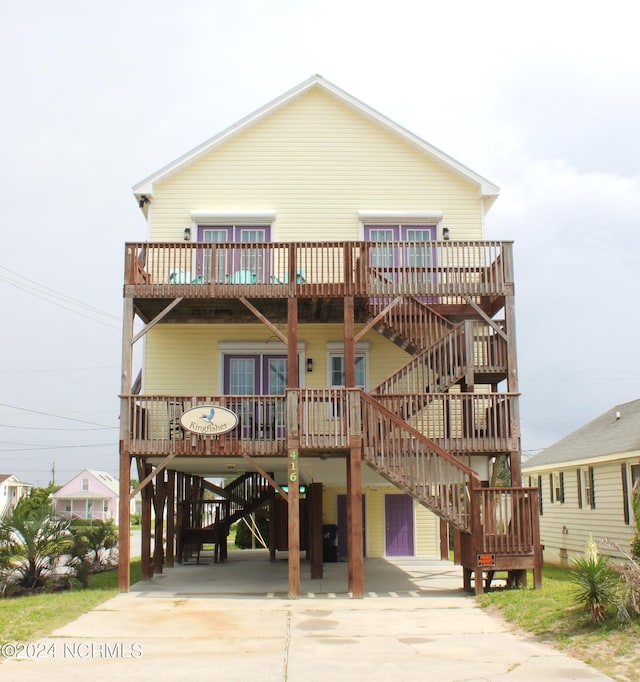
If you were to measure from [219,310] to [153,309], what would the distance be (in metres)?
1.59

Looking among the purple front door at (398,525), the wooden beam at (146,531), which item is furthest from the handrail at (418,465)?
the purple front door at (398,525)

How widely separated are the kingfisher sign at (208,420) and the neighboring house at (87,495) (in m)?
72.9

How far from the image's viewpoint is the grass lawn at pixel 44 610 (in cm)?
1147

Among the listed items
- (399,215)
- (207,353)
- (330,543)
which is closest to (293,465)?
(207,353)

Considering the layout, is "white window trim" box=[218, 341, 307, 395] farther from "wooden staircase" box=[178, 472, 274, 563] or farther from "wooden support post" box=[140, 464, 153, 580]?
"wooden staircase" box=[178, 472, 274, 563]

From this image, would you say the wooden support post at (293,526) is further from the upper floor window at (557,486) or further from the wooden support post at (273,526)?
the upper floor window at (557,486)

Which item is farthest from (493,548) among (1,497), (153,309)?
(1,497)

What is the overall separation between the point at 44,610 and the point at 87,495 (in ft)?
248

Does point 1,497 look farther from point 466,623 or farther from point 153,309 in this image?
point 466,623

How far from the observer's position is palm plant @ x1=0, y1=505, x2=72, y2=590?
16.7 m

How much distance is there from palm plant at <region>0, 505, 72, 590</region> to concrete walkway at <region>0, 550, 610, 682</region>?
1864 mm

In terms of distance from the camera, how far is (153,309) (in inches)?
761

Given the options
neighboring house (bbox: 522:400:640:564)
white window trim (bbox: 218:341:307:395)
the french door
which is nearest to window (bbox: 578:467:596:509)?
neighboring house (bbox: 522:400:640:564)

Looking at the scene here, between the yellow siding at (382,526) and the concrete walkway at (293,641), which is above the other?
Result: the yellow siding at (382,526)
